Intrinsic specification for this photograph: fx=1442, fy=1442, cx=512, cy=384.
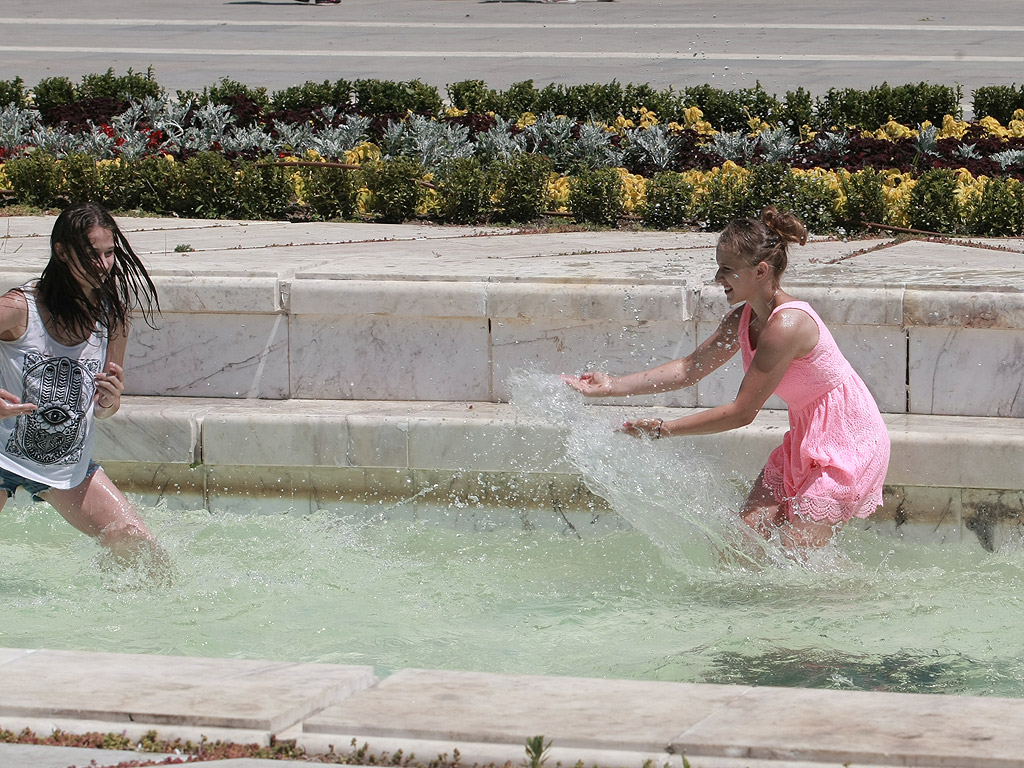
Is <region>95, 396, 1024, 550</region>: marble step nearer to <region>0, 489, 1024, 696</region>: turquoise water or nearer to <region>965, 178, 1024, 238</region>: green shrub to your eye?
<region>0, 489, 1024, 696</region>: turquoise water

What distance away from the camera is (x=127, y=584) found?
4.76m

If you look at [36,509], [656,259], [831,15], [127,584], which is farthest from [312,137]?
[831,15]

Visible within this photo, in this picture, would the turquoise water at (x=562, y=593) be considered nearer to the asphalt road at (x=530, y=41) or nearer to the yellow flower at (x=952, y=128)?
the yellow flower at (x=952, y=128)

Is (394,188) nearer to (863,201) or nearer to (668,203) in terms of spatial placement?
(668,203)

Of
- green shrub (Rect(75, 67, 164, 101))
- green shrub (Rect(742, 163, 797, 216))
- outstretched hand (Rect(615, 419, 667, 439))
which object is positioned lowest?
outstretched hand (Rect(615, 419, 667, 439))

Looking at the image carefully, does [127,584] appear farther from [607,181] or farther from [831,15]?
[831,15]

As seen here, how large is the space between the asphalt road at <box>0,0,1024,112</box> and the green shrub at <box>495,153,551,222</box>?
20.5ft

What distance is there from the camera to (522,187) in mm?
8391

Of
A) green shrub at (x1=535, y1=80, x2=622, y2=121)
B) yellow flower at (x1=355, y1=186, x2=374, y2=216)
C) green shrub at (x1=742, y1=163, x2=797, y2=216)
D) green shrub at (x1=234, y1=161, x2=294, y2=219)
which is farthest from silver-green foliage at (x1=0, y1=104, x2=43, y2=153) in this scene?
green shrub at (x1=742, y1=163, x2=797, y2=216)

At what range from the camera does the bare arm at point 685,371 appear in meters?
4.74

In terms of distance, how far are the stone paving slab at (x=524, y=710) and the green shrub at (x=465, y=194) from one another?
5.54 m

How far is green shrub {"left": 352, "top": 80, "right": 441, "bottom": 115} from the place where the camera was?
36.4 ft

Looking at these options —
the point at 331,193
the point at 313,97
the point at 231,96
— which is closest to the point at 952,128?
the point at 331,193

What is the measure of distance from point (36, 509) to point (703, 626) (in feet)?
9.19
